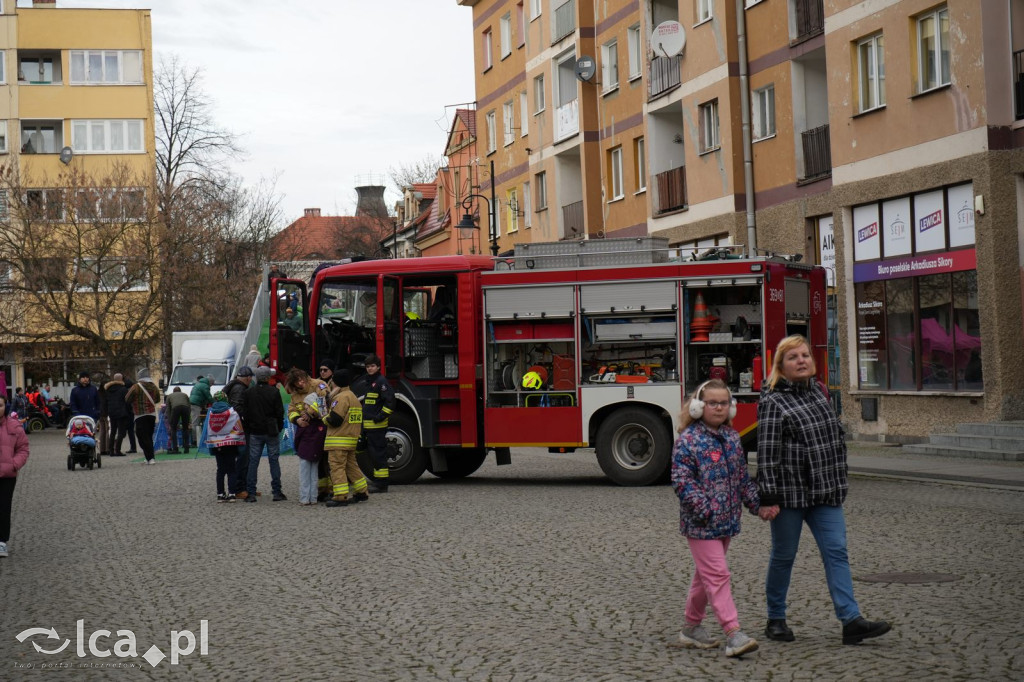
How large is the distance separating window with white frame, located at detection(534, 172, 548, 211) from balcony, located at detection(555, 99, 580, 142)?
2.10 metres

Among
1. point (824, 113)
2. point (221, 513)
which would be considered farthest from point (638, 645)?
point (824, 113)

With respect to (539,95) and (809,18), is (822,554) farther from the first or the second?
(539,95)

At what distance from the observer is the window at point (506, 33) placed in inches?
1874

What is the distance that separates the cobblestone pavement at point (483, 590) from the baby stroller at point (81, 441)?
31.3ft

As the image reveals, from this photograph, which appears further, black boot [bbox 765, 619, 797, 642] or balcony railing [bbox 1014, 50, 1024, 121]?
balcony railing [bbox 1014, 50, 1024, 121]

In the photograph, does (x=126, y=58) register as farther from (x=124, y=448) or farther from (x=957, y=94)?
(x=957, y=94)

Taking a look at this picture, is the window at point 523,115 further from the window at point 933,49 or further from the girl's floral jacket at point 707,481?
the girl's floral jacket at point 707,481

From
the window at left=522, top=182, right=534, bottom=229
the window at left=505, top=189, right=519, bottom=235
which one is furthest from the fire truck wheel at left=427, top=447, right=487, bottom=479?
the window at left=505, top=189, right=519, bottom=235

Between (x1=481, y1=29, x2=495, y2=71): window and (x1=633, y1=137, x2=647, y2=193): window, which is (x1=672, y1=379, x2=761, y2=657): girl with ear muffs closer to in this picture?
(x1=633, y1=137, x2=647, y2=193): window

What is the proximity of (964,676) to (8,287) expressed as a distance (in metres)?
46.4

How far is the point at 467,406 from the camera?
19.0 metres

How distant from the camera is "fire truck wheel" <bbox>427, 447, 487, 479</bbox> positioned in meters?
20.5

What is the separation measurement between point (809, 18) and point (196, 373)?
20.3m

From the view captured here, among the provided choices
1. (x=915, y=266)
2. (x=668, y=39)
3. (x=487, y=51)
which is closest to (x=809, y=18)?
(x=668, y=39)
